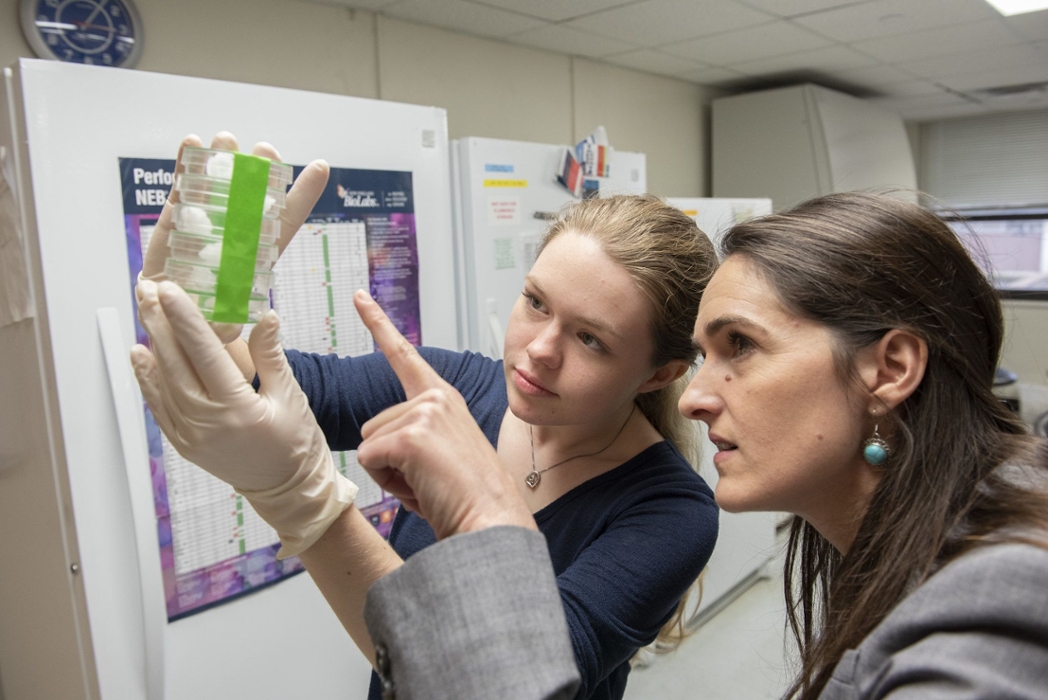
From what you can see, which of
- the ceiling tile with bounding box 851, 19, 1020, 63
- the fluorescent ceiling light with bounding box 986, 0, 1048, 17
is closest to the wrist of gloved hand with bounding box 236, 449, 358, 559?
the fluorescent ceiling light with bounding box 986, 0, 1048, 17

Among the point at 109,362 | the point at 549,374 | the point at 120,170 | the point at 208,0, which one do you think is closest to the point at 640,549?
the point at 549,374

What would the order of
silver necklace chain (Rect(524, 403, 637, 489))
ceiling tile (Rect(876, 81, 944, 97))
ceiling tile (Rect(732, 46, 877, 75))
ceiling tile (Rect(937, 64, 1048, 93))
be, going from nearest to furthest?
silver necklace chain (Rect(524, 403, 637, 489)), ceiling tile (Rect(732, 46, 877, 75)), ceiling tile (Rect(937, 64, 1048, 93)), ceiling tile (Rect(876, 81, 944, 97))

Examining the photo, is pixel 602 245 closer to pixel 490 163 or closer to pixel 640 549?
pixel 640 549

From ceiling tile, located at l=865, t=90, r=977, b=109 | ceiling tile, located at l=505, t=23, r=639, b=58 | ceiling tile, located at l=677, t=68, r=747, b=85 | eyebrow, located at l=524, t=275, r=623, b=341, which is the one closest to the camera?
eyebrow, located at l=524, t=275, r=623, b=341

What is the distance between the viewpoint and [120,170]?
1.23 meters

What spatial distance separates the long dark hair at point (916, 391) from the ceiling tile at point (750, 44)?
7.69 feet

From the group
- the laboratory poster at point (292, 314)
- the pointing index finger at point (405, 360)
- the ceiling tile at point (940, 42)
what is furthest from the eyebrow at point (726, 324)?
the ceiling tile at point (940, 42)

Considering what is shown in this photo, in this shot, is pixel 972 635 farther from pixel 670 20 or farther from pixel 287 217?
pixel 670 20

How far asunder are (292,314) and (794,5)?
2135 millimetres

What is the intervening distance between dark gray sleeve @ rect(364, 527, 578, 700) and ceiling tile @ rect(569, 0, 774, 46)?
7.57 ft

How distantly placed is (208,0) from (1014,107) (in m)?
5.66

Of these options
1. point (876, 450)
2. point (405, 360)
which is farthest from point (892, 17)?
point (405, 360)

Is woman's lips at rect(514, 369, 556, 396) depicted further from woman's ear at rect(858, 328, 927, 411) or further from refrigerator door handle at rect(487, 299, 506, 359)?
refrigerator door handle at rect(487, 299, 506, 359)

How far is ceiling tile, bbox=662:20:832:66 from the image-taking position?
2.91 metres
